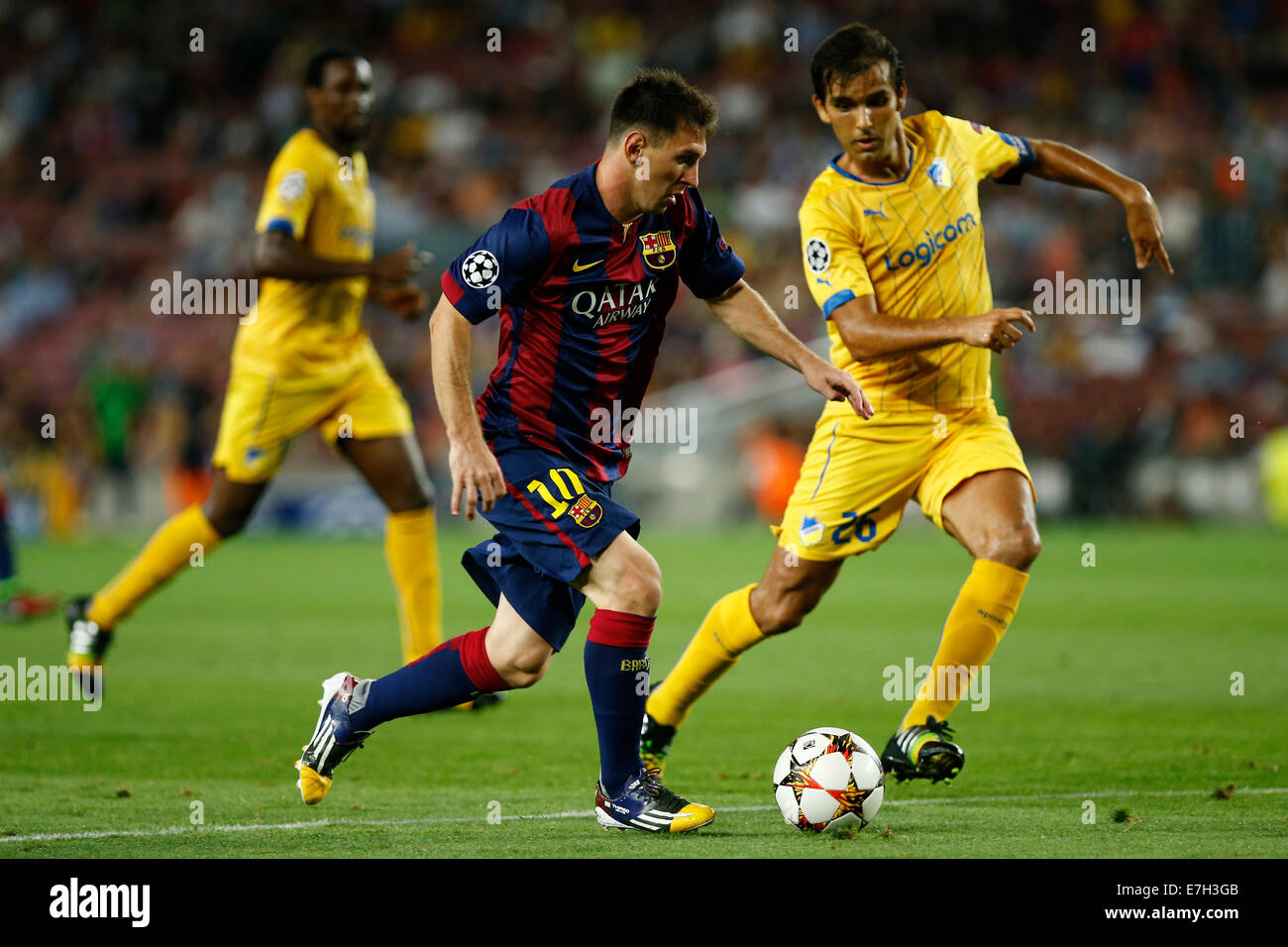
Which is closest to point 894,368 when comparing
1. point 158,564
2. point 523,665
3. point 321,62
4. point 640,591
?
point 640,591

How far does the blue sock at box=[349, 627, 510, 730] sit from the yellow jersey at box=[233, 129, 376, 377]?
2908 millimetres

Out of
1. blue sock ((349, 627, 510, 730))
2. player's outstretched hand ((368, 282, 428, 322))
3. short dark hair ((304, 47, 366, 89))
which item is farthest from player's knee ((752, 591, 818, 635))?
short dark hair ((304, 47, 366, 89))

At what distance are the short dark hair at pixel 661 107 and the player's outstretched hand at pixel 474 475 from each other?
1.08 m

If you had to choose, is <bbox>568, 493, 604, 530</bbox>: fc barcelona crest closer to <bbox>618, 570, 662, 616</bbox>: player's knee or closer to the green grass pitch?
<bbox>618, 570, 662, 616</bbox>: player's knee

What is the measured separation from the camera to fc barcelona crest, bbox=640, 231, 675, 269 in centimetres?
505

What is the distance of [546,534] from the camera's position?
4883 mm

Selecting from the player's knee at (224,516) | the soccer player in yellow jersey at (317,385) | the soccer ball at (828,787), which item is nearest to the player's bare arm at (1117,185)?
the soccer ball at (828,787)

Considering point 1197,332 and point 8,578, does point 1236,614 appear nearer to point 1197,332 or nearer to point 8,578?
point 8,578

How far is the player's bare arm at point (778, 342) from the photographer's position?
5109 mm

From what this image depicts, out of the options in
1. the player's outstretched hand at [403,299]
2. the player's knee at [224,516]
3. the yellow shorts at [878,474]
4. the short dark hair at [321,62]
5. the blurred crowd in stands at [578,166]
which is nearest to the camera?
the yellow shorts at [878,474]

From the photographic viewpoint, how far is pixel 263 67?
27.8 m

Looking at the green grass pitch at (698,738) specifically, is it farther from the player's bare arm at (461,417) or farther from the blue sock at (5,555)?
the player's bare arm at (461,417)
